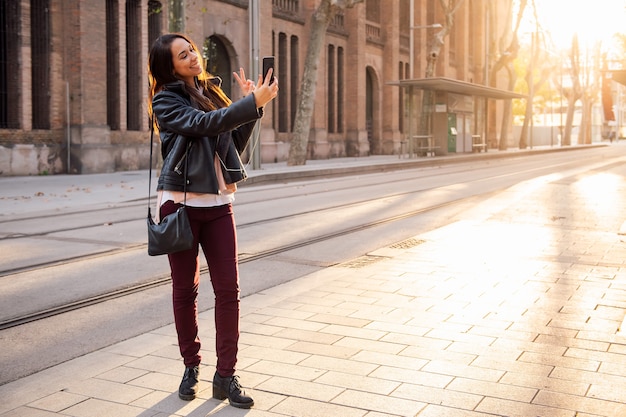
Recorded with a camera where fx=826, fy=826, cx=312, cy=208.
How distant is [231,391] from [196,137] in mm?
1269

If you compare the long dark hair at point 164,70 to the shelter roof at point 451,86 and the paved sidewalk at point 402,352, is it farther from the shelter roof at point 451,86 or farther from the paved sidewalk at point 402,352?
the shelter roof at point 451,86

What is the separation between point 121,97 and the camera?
25625mm

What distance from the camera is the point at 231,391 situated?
4086mm

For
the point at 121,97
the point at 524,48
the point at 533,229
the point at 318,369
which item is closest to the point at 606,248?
the point at 533,229

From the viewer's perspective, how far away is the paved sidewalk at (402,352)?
161 inches

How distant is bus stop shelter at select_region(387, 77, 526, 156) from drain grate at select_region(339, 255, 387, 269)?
1065 inches

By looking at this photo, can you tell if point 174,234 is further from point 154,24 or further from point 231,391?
point 154,24

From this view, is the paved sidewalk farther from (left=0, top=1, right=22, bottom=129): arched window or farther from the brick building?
the brick building

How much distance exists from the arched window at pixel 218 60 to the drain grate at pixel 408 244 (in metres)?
22.4

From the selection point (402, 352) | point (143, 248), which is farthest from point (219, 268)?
point (143, 248)

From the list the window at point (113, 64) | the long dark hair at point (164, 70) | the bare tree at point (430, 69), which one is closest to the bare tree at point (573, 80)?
the bare tree at point (430, 69)

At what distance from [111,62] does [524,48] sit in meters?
72.9

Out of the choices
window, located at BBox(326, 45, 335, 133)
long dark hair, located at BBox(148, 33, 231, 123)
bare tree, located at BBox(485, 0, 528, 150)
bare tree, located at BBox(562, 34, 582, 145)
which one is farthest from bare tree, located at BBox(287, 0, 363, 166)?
bare tree, located at BBox(562, 34, 582, 145)

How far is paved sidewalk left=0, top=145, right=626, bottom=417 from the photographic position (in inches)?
161
